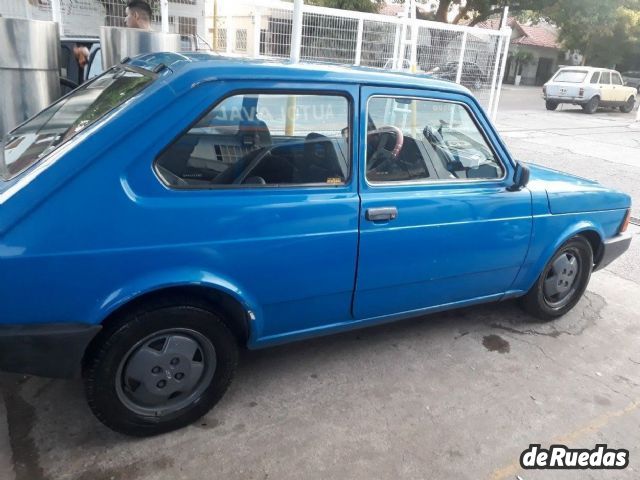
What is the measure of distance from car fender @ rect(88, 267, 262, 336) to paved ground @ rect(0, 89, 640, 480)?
0.69 m

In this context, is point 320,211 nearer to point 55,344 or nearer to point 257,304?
point 257,304

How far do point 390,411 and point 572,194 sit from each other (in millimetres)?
1963

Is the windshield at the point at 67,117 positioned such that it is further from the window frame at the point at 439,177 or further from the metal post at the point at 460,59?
the metal post at the point at 460,59

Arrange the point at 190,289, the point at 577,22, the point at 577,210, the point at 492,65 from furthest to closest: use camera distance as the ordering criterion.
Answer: the point at 577,22 < the point at 492,65 < the point at 577,210 < the point at 190,289

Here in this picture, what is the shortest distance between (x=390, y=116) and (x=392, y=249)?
752 mm

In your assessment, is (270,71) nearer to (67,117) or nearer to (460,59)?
(67,117)

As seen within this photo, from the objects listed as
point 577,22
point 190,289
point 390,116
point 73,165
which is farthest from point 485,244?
point 577,22

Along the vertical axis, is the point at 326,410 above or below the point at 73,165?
below

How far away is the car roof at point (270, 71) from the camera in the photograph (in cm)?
233

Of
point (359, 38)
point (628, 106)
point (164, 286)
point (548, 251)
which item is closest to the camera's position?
point (164, 286)

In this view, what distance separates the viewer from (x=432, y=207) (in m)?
2.88

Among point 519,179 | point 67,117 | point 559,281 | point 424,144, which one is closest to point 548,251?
point 559,281

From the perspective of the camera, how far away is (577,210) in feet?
11.8

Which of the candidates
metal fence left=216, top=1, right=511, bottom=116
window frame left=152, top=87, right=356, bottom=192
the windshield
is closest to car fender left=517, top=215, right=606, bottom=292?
window frame left=152, top=87, right=356, bottom=192
